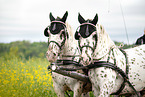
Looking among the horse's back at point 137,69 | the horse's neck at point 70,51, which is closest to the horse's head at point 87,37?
the horse's neck at point 70,51

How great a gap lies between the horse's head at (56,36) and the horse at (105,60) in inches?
12.4

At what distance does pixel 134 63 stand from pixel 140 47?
441 mm

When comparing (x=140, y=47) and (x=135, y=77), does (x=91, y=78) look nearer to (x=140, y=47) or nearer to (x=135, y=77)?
(x=135, y=77)

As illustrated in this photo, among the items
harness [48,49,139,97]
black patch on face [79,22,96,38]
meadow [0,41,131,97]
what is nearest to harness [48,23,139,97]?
harness [48,49,139,97]

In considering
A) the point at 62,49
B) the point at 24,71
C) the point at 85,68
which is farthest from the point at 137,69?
the point at 24,71

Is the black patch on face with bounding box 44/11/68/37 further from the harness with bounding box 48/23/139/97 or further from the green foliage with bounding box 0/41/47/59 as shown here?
the green foliage with bounding box 0/41/47/59

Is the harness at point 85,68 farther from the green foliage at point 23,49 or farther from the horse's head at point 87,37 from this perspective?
the green foliage at point 23,49

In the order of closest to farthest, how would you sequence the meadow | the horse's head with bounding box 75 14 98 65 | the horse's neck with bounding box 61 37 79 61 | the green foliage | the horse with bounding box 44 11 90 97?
1. the horse's head with bounding box 75 14 98 65
2. the horse with bounding box 44 11 90 97
3. the horse's neck with bounding box 61 37 79 61
4. the meadow
5. the green foliage

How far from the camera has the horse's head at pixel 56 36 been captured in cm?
286

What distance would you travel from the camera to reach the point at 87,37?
8.71 ft

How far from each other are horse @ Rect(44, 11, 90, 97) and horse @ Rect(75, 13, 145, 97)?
32cm

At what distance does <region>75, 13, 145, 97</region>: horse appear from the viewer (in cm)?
266

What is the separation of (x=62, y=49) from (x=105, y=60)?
30.9 inches

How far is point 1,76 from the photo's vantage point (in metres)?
5.82
